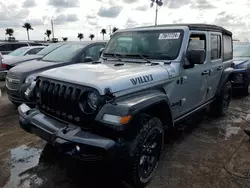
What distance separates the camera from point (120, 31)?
4.31m

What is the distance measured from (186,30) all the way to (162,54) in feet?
1.83

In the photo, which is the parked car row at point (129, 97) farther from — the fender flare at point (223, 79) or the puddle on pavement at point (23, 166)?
the puddle on pavement at point (23, 166)

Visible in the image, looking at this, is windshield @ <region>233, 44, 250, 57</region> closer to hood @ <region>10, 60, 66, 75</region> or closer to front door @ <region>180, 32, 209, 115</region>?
front door @ <region>180, 32, 209, 115</region>

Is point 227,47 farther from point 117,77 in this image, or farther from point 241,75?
point 117,77

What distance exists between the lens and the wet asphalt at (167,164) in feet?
9.35

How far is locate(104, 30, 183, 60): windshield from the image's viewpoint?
3.48m

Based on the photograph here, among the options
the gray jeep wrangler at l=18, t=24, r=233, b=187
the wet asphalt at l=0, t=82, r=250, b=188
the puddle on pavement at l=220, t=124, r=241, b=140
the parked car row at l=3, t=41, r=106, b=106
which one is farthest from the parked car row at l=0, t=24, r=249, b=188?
Answer: the parked car row at l=3, t=41, r=106, b=106

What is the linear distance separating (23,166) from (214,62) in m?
3.82

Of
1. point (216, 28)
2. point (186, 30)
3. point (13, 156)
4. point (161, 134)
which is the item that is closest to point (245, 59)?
point (216, 28)

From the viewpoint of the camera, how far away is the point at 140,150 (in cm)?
250

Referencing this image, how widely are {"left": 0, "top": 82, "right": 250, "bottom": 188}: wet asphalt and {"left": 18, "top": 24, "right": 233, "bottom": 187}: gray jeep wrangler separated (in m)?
0.42

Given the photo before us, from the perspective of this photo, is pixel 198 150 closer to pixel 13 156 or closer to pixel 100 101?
pixel 100 101

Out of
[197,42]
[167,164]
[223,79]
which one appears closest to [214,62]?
[223,79]

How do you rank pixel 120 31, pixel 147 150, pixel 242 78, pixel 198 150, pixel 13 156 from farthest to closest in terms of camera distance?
pixel 242 78, pixel 120 31, pixel 198 150, pixel 13 156, pixel 147 150
